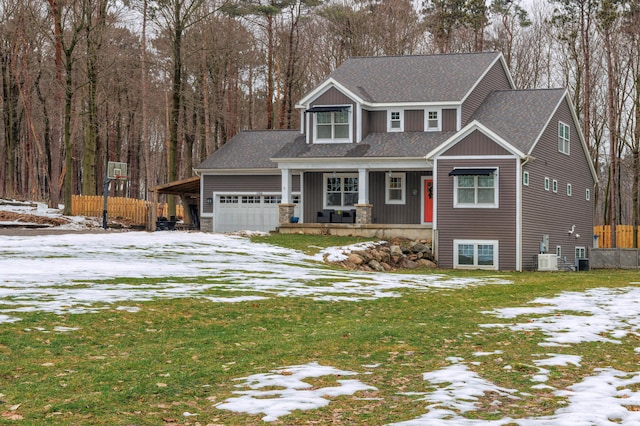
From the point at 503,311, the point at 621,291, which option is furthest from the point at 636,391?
the point at 621,291

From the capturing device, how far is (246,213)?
42.5 metres

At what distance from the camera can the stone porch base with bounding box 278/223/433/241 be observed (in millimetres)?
35375

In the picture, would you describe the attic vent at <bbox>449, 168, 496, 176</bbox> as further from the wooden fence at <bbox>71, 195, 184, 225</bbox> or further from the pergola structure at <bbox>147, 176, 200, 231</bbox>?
the wooden fence at <bbox>71, 195, 184, 225</bbox>

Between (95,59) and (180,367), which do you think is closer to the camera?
(180,367)

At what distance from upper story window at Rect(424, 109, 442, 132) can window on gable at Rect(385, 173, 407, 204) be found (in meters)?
2.57

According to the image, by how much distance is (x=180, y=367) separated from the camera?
34.8ft

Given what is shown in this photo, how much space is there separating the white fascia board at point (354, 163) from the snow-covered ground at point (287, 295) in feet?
20.8

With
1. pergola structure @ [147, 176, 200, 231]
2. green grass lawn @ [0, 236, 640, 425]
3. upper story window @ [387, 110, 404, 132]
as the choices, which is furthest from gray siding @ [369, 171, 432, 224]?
green grass lawn @ [0, 236, 640, 425]

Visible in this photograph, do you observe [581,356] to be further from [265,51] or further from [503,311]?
[265,51]

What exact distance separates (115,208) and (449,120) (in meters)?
20.7

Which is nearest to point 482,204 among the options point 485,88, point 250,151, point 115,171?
point 485,88

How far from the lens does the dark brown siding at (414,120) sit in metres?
39.2

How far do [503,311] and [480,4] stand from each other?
45.9m

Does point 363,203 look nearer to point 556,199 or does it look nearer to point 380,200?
point 380,200
